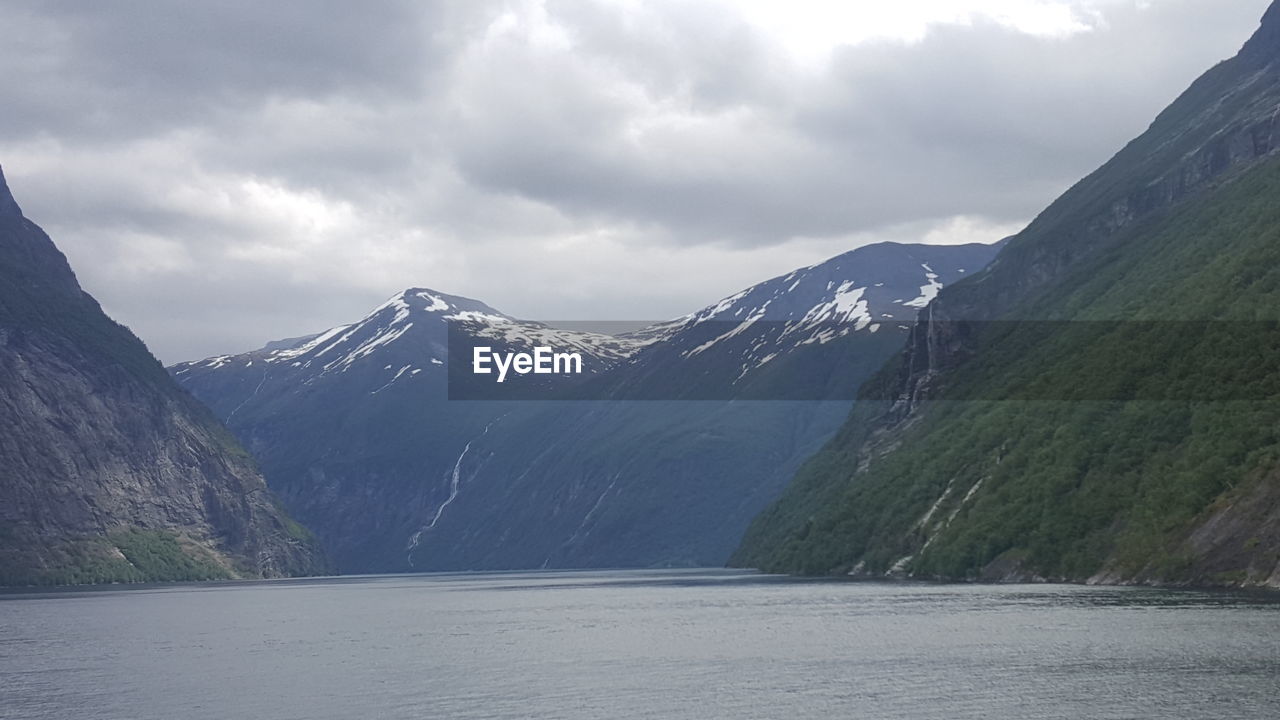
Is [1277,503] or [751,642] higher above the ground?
[1277,503]

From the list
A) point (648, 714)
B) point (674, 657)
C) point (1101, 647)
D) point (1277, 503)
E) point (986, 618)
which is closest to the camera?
point (648, 714)

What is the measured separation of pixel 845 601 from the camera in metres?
148

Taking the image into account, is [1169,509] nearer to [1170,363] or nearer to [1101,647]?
[1170,363]

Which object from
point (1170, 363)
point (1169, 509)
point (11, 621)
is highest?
point (1170, 363)

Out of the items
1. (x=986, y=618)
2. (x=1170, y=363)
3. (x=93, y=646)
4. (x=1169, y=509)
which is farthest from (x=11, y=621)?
(x=1170, y=363)

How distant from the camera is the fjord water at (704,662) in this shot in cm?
6919

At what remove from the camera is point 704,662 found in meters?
89.9

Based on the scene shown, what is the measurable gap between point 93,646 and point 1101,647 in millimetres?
82539

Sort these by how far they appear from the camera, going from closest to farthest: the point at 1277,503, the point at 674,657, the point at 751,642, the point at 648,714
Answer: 1. the point at 648,714
2. the point at 674,657
3. the point at 751,642
4. the point at 1277,503

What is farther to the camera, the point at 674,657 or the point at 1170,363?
the point at 1170,363

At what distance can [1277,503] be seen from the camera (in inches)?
4988

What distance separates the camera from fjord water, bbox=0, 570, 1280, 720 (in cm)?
6919

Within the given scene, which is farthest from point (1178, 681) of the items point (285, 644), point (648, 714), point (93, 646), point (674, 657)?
point (93, 646)

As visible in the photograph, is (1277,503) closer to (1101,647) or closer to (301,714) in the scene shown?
(1101,647)
